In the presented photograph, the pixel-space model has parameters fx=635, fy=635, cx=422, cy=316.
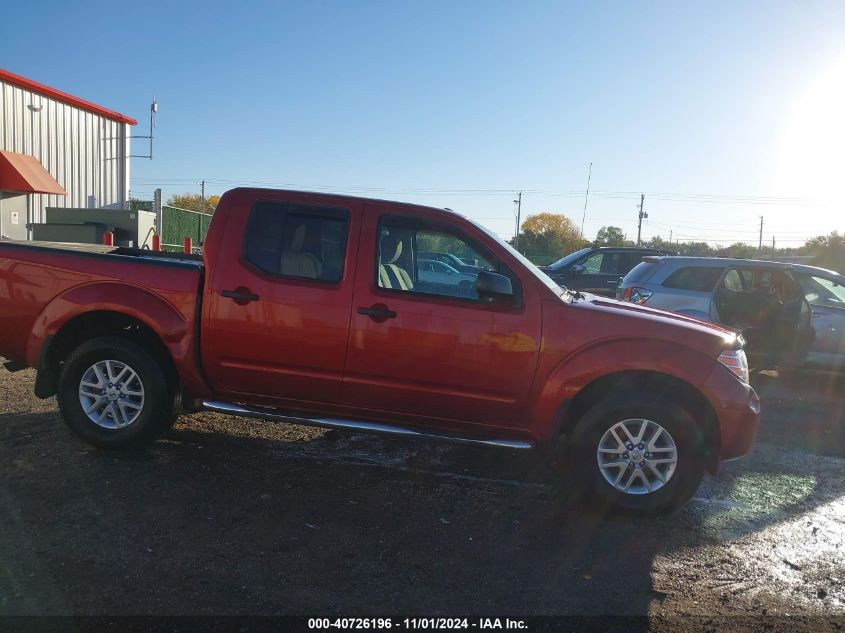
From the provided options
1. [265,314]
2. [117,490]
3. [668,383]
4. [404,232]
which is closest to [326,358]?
→ [265,314]

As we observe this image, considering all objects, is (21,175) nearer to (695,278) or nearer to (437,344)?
(695,278)

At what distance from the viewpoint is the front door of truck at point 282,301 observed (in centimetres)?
434

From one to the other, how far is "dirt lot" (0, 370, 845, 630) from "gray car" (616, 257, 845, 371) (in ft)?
9.89

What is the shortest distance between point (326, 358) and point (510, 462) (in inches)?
71.3

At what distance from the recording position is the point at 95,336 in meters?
4.76

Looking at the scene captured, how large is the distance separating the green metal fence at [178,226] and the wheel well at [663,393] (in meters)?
19.3

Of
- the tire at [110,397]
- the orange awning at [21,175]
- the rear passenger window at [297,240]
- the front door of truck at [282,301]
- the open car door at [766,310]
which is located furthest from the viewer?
the orange awning at [21,175]

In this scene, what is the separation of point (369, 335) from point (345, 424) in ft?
2.06

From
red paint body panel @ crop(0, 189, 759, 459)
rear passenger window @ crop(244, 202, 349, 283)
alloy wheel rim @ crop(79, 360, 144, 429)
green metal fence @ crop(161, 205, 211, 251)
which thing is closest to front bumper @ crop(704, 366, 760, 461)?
red paint body panel @ crop(0, 189, 759, 459)

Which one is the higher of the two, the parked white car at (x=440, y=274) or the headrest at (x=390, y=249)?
the headrest at (x=390, y=249)

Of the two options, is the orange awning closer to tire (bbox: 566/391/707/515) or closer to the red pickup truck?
the red pickup truck

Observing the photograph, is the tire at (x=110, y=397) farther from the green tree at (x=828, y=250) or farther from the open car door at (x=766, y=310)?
the green tree at (x=828, y=250)

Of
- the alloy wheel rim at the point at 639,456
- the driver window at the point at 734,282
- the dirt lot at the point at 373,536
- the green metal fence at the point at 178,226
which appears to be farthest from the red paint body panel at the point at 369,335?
the green metal fence at the point at 178,226

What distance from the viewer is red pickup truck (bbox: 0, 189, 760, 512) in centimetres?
411
